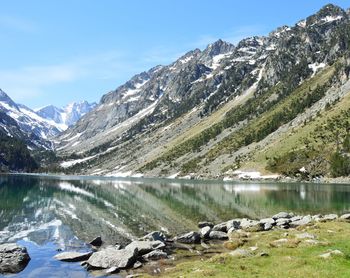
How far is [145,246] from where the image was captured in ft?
146

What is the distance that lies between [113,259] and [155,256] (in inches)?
194

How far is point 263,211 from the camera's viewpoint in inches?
A: 3250

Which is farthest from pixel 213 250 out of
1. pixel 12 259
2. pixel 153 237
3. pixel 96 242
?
pixel 12 259

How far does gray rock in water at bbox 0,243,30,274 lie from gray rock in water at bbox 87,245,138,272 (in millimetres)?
6486

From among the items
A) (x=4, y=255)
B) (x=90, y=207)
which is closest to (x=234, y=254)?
(x=4, y=255)

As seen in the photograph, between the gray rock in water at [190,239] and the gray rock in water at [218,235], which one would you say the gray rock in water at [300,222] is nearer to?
the gray rock in water at [218,235]

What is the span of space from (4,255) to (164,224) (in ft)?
99.4

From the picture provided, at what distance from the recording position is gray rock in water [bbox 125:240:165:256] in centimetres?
4364

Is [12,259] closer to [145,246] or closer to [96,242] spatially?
[96,242]

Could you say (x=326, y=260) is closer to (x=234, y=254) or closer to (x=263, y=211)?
(x=234, y=254)

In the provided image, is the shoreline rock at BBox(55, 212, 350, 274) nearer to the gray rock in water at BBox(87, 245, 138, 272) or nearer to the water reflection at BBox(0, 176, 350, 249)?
the gray rock in water at BBox(87, 245, 138, 272)

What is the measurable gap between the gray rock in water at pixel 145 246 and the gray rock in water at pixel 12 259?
32.2 feet

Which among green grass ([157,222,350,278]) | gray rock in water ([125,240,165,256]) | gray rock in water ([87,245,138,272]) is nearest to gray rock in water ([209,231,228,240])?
green grass ([157,222,350,278])

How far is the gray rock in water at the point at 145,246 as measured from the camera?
143 feet
